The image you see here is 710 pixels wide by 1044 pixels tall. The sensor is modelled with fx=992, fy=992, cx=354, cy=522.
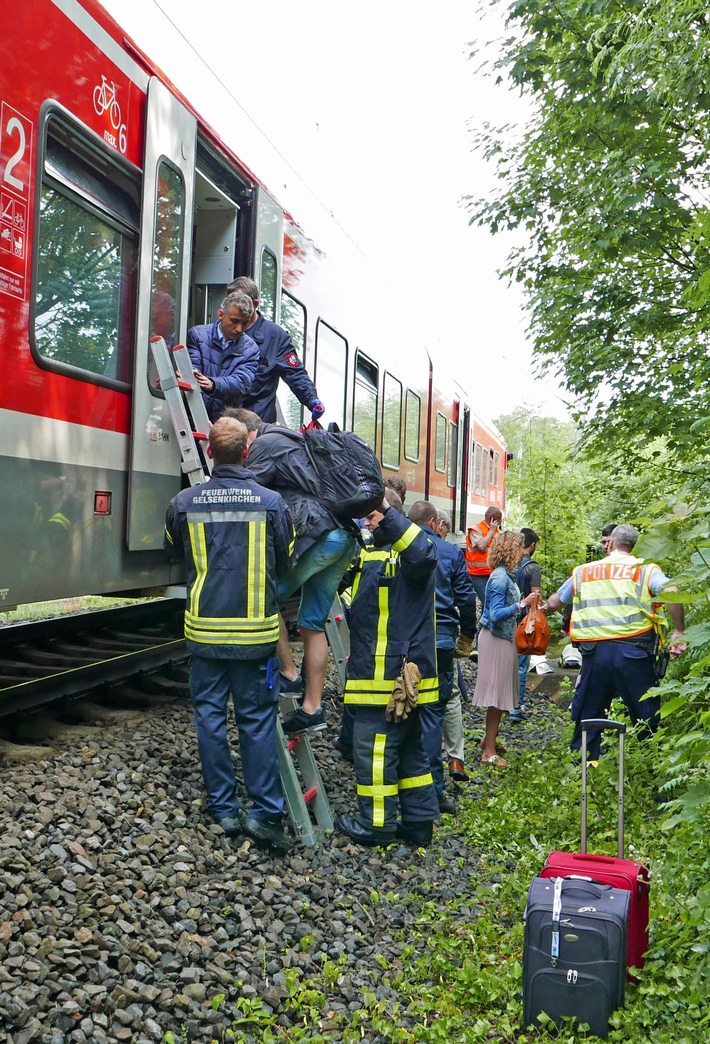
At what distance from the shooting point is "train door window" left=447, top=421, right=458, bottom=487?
17.4 meters

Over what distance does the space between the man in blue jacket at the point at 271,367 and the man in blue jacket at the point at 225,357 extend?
3.7 inches

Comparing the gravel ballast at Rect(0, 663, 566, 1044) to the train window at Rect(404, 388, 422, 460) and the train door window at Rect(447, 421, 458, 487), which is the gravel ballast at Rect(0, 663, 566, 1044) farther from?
the train door window at Rect(447, 421, 458, 487)

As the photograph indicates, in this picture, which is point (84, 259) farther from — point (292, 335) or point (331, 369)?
point (331, 369)

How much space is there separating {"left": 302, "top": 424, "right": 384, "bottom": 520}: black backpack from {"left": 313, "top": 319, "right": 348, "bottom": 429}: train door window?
320 cm

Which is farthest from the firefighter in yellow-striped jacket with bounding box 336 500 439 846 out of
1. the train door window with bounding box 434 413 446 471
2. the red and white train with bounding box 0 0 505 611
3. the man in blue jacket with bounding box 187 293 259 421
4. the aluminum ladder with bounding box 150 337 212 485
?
the train door window with bounding box 434 413 446 471

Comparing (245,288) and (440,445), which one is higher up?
(440,445)

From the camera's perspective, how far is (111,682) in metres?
6.12

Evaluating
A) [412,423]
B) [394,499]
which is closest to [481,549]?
[412,423]

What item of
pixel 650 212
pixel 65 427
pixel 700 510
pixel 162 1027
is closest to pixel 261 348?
pixel 65 427

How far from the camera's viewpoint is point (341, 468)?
17.4 ft

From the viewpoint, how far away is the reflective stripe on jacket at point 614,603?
6.25 m

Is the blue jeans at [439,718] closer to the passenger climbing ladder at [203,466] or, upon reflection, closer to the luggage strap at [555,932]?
the passenger climbing ladder at [203,466]

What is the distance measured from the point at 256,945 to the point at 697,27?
6.29m

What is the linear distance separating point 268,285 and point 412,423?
6.23 m
